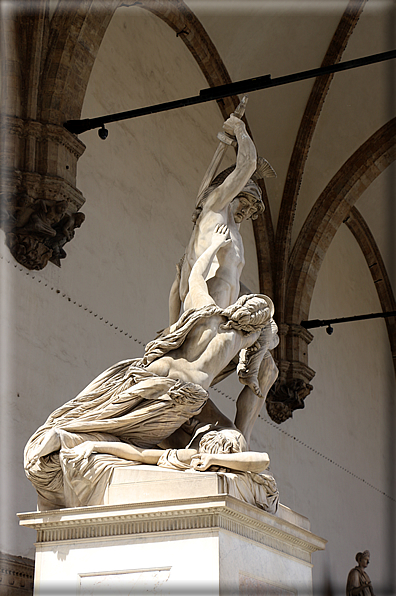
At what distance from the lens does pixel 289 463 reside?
41.4 ft

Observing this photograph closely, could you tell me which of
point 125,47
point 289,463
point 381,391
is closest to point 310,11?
point 125,47

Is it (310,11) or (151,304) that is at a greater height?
(310,11)

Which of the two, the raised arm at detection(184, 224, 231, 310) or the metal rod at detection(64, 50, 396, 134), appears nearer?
the raised arm at detection(184, 224, 231, 310)

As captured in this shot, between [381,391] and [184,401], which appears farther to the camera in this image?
[381,391]

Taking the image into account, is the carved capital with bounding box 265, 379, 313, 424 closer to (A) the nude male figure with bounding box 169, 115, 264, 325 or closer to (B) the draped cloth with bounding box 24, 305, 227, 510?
(A) the nude male figure with bounding box 169, 115, 264, 325

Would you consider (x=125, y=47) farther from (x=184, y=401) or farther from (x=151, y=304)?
(x=184, y=401)

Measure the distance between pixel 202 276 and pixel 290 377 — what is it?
8.26m

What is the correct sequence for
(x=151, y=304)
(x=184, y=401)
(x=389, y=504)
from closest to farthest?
(x=184, y=401)
(x=151, y=304)
(x=389, y=504)

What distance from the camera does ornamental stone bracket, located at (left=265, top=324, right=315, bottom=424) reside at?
41.3ft

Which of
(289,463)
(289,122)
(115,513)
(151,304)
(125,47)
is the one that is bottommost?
(115,513)

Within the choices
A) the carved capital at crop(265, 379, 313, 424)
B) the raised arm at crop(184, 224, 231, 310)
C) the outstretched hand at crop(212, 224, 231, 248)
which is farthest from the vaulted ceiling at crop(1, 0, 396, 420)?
the raised arm at crop(184, 224, 231, 310)

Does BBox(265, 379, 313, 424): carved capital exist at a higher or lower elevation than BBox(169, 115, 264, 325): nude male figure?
higher

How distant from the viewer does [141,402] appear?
437 centimetres

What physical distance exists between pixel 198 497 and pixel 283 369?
355 inches
